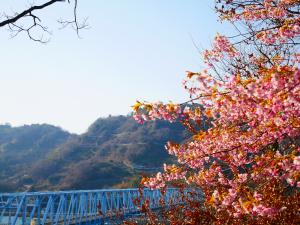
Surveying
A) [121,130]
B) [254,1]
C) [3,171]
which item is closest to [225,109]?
[254,1]

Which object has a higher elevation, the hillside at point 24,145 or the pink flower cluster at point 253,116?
the hillside at point 24,145

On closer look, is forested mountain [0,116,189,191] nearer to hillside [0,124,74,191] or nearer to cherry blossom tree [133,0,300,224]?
hillside [0,124,74,191]

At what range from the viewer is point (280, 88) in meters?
4.12

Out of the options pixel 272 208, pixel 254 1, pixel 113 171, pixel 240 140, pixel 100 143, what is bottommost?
pixel 272 208

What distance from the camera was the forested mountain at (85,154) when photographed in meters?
77.4

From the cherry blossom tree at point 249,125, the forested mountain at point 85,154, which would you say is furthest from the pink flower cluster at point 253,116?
the forested mountain at point 85,154

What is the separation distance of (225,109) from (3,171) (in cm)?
9817

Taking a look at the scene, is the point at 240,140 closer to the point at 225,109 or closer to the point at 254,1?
the point at 225,109

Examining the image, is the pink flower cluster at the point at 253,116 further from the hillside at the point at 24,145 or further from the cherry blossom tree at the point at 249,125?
the hillside at the point at 24,145

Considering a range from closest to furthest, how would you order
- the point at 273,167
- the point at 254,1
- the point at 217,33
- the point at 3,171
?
the point at 273,167
the point at 254,1
the point at 217,33
the point at 3,171

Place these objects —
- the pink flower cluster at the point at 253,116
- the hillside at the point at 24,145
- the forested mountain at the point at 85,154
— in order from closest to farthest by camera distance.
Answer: the pink flower cluster at the point at 253,116
the forested mountain at the point at 85,154
the hillside at the point at 24,145

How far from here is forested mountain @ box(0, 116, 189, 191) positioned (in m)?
77.4

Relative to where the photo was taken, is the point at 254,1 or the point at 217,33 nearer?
the point at 254,1

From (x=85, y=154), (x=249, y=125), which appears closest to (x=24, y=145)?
(x=85, y=154)
